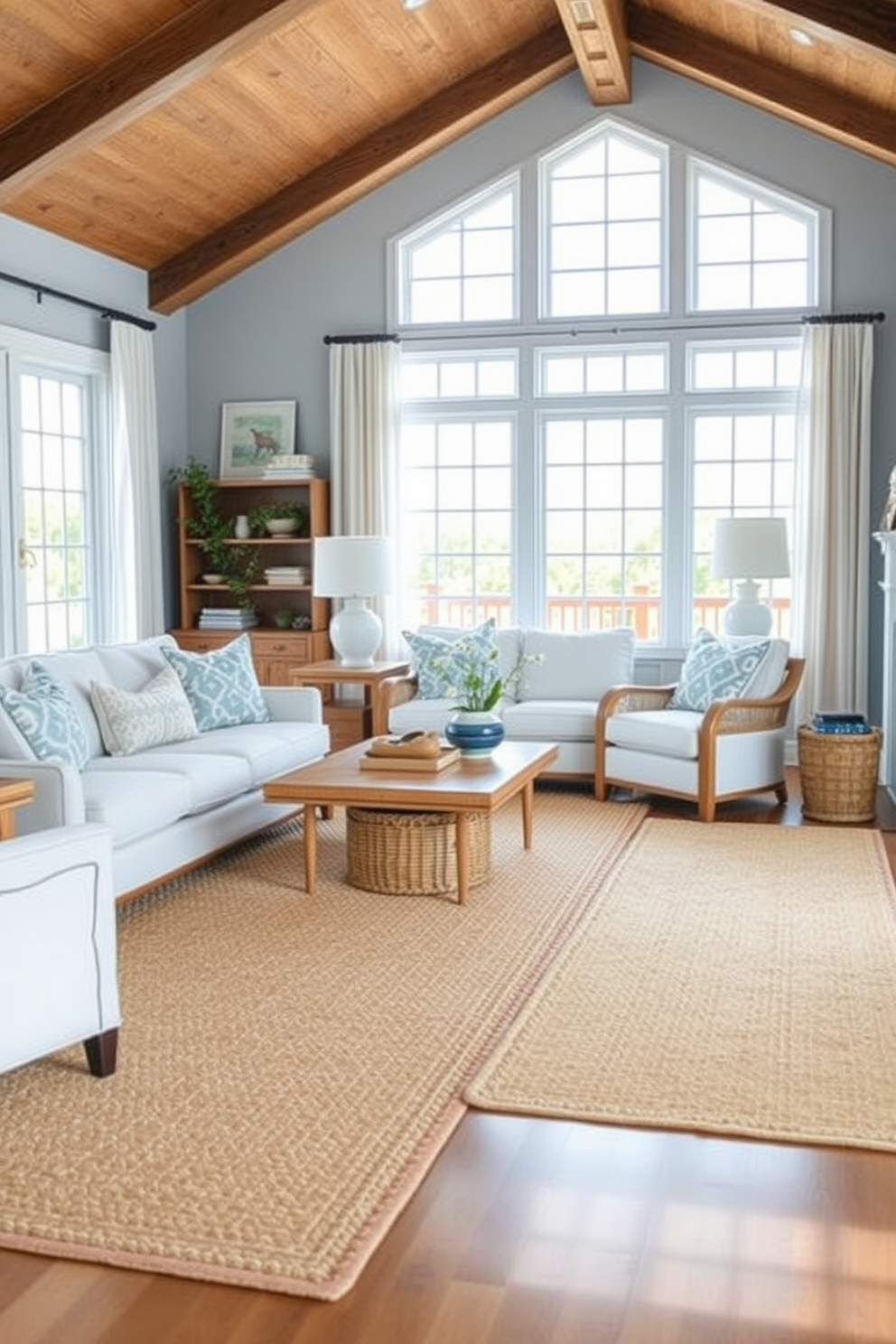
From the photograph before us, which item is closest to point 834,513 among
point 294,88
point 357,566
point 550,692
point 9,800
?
point 550,692

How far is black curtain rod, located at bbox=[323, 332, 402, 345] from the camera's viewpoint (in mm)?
8531

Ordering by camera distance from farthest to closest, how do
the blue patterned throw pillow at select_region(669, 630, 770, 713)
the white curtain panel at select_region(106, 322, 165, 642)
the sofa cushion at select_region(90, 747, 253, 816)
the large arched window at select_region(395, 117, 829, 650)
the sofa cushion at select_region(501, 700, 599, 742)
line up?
1. the large arched window at select_region(395, 117, 829, 650)
2. the white curtain panel at select_region(106, 322, 165, 642)
3. the sofa cushion at select_region(501, 700, 599, 742)
4. the blue patterned throw pillow at select_region(669, 630, 770, 713)
5. the sofa cushion at select_region(90, 747, 253, 816)

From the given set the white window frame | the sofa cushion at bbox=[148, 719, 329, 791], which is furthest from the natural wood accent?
Result: the sofa cushion at bbox=[148, 719, 329, 791]

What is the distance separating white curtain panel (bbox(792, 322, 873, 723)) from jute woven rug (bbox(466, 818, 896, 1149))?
247 cm

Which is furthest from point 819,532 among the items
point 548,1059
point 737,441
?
point 548,1059

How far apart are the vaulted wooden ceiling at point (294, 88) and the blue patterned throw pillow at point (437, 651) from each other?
2682 millimetres

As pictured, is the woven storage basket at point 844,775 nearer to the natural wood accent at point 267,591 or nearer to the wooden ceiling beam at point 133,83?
the natural wood accent at point 267,591

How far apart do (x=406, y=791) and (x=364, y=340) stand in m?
4.33

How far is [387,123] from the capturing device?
8.09m

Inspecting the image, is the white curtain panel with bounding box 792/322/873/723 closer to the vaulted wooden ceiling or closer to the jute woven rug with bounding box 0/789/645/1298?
the vaulted wooden ceiling

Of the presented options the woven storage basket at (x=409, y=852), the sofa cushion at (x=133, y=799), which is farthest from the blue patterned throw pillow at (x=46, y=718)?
the woven storage basket at (x=409, y=852)

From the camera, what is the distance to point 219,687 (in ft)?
20.6

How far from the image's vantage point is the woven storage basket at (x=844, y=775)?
659 cm

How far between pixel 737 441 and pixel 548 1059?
5454mm
